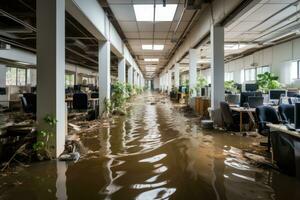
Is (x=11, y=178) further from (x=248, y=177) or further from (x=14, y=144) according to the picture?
(x=248, y=177)

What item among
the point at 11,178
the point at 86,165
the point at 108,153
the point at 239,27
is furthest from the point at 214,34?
the point at 11,178

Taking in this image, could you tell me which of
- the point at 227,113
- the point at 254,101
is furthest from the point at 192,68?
the point at 227,113

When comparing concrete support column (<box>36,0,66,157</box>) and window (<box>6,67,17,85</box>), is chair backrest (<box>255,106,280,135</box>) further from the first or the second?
window (<box>6,67,17,85</box>)

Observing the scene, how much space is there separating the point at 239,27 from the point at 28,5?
6848 millimetres

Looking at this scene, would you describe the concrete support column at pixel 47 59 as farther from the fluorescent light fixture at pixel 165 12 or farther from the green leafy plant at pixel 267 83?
the green leafy plant at pixel 267 83

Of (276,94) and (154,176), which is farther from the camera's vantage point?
(276,94)

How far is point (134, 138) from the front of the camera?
5.66 m

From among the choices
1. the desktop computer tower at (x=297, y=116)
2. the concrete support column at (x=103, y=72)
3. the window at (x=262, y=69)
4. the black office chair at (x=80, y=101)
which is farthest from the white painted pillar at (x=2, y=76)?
the desktop computer tower at (x=297, y=116)

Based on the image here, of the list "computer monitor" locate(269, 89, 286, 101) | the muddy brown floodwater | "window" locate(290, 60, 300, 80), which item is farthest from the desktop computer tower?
"window" locate(290, 60, 300, 80)

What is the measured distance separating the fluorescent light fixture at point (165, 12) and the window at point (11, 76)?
35.7 ft

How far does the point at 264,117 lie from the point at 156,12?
4.64 meters

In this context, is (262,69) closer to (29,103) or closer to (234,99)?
(234,99)

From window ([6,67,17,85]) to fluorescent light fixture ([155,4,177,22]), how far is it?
428 inches

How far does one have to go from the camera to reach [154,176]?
10.8 feet
